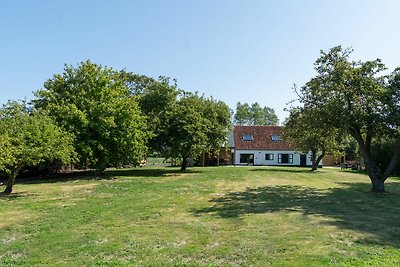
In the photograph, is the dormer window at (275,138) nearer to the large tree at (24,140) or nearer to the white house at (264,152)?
the white house at (264,152)

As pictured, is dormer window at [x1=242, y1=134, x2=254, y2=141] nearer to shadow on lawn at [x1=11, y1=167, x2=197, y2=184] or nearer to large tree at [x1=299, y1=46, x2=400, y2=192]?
shadow on lawn at [x1=11, y1=167, x2=197, y2=184]

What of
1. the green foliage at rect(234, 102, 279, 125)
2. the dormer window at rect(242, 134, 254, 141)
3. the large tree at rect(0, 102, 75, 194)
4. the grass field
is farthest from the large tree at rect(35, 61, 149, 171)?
the green foliage at rect(234, 102, 279, 125)

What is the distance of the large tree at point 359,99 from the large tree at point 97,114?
13.6m

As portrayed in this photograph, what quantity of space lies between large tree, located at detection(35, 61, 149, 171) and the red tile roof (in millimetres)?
29151

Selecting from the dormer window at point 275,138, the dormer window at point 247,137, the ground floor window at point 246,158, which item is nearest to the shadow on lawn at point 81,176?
the ground floor window at point 246,158

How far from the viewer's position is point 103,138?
2850 centimetres

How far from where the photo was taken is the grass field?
786 centimetres

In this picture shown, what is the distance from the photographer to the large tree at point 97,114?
2725 centimetres

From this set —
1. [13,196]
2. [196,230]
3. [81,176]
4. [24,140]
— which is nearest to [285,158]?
[81,176]

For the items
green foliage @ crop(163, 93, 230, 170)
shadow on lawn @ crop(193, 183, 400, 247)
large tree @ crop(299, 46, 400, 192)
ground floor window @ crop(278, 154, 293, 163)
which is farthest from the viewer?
ground floor window @ crop(278, 154, 293, 163)

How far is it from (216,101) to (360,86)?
20712mm

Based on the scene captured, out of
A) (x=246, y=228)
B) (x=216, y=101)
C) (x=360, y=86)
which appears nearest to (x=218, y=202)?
(x=246, y=228)

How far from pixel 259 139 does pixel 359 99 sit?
38.0 metres

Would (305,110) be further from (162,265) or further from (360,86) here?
(162,265)
